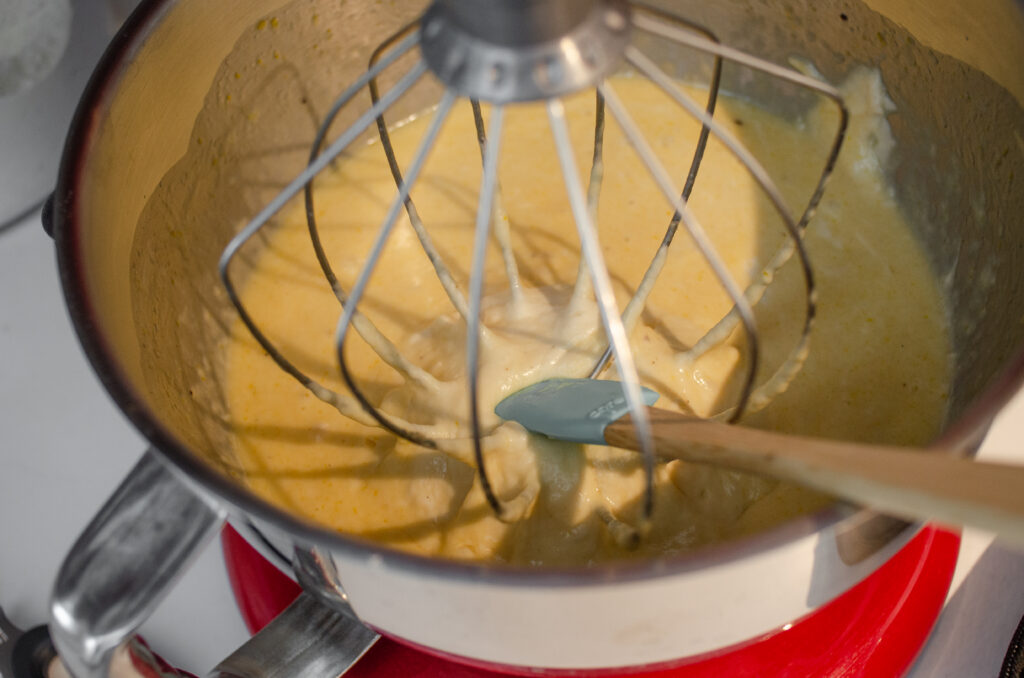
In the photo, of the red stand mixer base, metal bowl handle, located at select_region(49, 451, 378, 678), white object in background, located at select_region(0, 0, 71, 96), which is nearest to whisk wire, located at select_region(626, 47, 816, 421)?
the red stand mixer base

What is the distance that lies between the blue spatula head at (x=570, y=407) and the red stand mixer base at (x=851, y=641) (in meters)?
0.15

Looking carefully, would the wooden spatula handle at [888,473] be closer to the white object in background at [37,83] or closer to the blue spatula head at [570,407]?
the blue spatula head at [570,407]

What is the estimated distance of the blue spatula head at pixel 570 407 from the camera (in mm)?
521

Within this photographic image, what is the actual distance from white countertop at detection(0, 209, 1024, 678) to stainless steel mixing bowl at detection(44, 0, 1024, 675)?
0.11 meters

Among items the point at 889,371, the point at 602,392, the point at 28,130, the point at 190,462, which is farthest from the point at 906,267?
the point at 28,130

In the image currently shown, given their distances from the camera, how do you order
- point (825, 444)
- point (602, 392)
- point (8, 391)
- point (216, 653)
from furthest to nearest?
1. point (8, 391)
2. point (216, 653)
3. point (602, 392)
4. point (825, 444)

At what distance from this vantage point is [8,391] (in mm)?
780

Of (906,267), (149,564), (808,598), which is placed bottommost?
(149,564)

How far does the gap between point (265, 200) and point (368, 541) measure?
491 mm

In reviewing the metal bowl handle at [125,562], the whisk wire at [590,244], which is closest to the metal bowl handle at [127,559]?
the metal bowl handle at [125,562]

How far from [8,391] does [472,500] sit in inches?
17.0

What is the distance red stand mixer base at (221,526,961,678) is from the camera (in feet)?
1.90

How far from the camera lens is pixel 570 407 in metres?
0.55

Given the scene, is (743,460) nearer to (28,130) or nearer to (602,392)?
(602,392)
